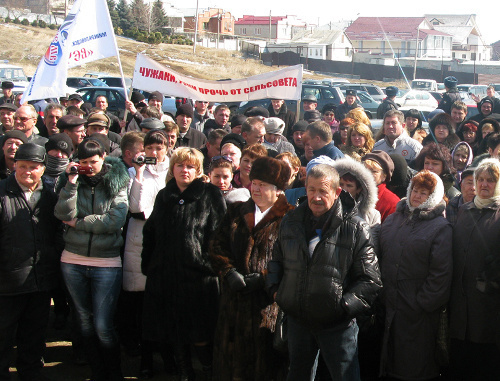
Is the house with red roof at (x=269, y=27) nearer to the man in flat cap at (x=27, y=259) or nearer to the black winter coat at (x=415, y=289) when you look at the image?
the man in flat cap at (x=27, y=259)

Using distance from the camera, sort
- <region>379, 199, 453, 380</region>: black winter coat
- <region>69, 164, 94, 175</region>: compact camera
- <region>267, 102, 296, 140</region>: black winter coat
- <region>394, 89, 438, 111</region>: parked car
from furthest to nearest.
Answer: <region>394, 89, 438, 111</region>: parked car, <region>267, 102, 296, 140</region>: black winter coat, <region>69, 164, 94, 175</region>: compact camera, <region>379, 199, 453, 380</region>: black winter coat

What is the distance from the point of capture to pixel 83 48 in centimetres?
770

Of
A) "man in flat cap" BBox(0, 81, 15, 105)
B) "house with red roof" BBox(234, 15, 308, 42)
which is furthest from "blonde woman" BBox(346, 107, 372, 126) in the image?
"house with red roof" BBox(234, 15, 308, 42)

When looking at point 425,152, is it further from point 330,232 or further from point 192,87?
point 192,87

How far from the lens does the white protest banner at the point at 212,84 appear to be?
832cm

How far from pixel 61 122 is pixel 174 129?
124cm

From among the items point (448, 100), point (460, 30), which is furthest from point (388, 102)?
point (460, 30)

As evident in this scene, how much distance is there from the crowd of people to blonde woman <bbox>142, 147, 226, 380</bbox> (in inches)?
0.4

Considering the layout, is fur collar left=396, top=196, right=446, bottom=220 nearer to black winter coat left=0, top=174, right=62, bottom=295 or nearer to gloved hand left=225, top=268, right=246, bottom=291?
gloved hand left=225, top=268, right=246, bottom=291

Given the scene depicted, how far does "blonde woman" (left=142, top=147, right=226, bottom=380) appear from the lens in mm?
4531

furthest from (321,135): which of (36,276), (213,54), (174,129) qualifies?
(213,54)

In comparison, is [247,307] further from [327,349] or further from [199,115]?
[199,115]

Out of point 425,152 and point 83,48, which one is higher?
point 83,48

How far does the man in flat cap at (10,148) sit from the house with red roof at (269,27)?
259 ft
